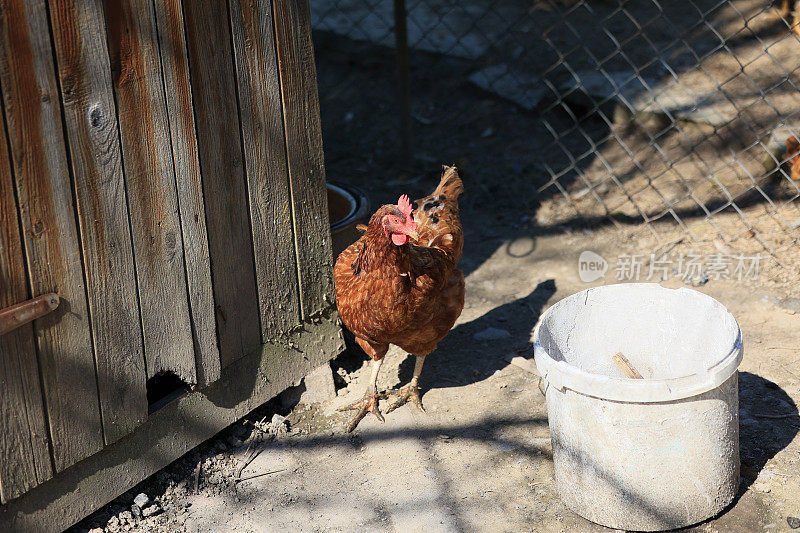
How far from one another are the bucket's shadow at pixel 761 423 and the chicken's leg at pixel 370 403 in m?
1.39

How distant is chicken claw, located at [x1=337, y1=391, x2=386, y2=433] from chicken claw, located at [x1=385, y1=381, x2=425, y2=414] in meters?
0.06

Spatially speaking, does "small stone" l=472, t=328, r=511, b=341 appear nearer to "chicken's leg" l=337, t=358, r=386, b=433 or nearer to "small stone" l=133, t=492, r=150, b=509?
"chicken's leg" l=337, t=358, r=386, b=433

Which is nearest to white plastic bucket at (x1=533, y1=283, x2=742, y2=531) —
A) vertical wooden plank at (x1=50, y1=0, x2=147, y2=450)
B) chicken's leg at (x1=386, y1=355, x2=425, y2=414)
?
chicken's leg at (x1=386, y1=355, x2=425, y2=414)

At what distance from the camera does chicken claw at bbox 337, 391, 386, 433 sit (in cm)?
324

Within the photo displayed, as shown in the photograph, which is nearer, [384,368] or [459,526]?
[459,526]

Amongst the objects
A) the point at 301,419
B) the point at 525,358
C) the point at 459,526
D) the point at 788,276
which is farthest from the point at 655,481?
the point at 788,276

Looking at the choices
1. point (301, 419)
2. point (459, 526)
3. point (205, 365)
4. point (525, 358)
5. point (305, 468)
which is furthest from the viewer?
point (525, 358)

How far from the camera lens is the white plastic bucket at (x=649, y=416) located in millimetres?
2295

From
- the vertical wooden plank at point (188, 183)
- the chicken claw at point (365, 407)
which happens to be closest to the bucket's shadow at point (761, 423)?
the chicken claw at point (365, 407)

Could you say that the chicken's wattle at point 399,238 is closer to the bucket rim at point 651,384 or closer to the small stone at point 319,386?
the bucket rim at point 651,384

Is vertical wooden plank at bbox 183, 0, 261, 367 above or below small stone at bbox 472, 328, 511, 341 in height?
above

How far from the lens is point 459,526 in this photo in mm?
2658

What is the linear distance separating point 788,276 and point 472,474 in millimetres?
2066

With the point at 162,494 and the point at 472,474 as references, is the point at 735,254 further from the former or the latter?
the point at 162,494
